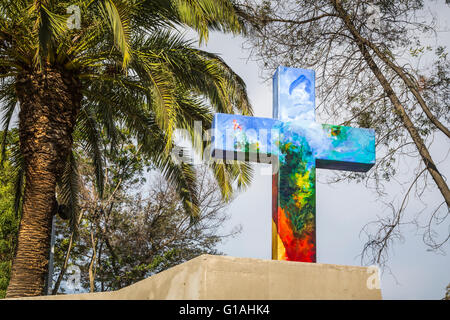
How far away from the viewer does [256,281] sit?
3775 millimetres

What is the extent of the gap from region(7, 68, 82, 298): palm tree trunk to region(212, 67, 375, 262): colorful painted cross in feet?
15.9

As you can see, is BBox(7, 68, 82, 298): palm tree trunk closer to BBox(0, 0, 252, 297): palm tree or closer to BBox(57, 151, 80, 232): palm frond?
BBox(0, 0, 252, 297): palm tree

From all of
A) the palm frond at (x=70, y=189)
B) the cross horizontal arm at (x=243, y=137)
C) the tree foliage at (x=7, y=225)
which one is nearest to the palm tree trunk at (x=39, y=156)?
the palm frond at (x=70, y=189)

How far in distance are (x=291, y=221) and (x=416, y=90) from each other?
4660 mm

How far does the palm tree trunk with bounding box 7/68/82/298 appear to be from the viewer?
367 inches

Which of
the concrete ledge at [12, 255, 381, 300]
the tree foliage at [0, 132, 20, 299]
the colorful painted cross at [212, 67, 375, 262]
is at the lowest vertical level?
the concrete ledge at [12, 255, 381, 300]

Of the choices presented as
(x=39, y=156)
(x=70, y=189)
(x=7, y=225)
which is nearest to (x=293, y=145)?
(x=39, y=156)

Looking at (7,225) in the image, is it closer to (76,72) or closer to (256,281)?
(76,72)

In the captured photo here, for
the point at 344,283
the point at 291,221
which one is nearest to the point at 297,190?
the point at 291,221

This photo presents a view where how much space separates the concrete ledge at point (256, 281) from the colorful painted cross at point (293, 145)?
3.19ft

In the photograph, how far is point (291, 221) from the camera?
499 cm

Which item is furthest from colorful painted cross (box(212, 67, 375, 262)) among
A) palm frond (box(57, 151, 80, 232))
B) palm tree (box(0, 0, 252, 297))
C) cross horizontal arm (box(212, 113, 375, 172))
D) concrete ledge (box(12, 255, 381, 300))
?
palm frond (box(57, 151, 80, 232))

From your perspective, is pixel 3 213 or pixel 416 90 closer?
pixel 416 90
